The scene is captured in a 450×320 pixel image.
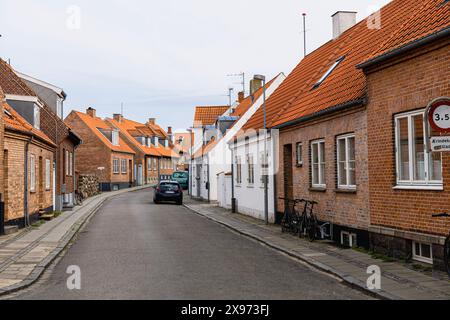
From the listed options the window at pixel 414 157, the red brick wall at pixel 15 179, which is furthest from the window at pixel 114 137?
the window at pixel 414 157

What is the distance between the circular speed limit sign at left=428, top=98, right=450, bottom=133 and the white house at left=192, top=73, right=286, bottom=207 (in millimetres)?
20312

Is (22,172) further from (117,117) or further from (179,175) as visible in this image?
(117,117)

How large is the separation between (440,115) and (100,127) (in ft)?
178

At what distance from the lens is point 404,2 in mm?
15539

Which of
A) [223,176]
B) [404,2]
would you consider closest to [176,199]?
[223,176]

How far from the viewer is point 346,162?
13953 mm

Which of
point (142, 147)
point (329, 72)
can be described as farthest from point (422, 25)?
point (142, 147)

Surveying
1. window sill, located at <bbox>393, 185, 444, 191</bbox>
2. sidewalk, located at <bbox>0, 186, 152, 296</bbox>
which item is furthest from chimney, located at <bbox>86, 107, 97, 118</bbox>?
window sill, located at <bbox>393, 185, 444, 191</bbox>

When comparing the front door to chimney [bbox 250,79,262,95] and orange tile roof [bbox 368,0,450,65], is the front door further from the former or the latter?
chimney [bbox 250,79,262,95]

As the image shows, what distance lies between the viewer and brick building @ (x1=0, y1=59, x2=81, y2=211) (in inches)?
903

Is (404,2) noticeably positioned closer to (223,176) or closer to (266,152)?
(266,152)

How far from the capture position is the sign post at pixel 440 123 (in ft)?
25.2
